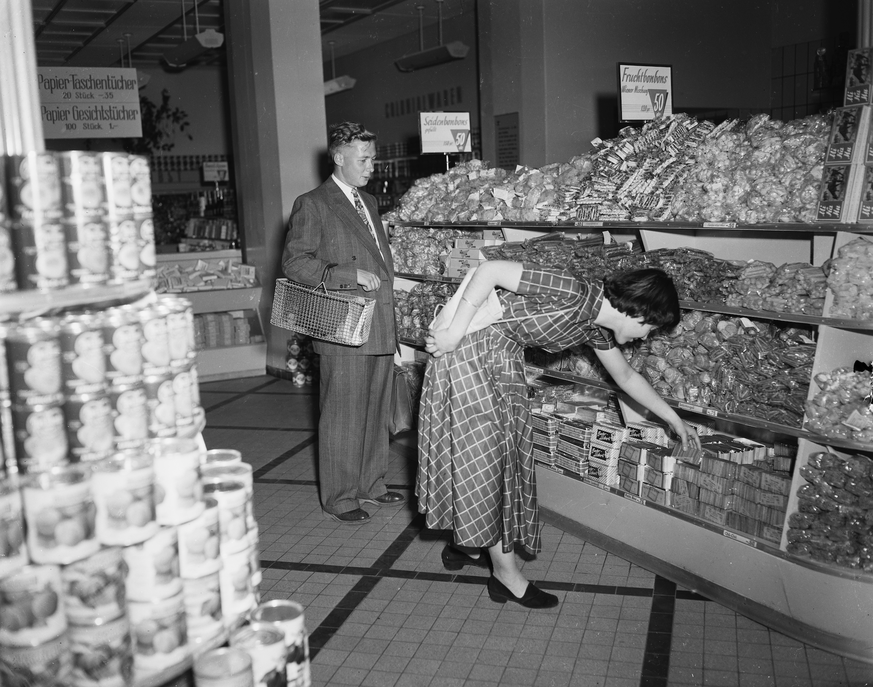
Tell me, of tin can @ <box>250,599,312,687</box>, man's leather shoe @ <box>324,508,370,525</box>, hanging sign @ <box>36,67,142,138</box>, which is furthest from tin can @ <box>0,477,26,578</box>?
hanging sign @ <box>36,67,142,138</box>

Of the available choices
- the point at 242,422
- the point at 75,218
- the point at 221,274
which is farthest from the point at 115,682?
the point at 221,274

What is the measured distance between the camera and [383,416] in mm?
4414

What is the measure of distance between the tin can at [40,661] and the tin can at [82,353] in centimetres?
52

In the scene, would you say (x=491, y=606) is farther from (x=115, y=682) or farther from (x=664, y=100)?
(x=664, y=100)

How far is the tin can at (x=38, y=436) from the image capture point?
1.74 meters

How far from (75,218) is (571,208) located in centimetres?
282

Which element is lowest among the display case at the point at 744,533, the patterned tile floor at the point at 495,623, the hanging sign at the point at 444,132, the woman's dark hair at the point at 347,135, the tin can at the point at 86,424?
the patterned tile floor at the point at 495,623

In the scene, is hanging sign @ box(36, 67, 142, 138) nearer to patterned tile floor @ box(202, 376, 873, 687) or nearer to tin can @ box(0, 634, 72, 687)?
patterned tile floor @ box(202, 376, 873, 687)

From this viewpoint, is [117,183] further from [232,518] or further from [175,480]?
[232,518]

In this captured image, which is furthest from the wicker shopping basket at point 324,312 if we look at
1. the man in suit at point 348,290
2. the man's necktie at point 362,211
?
the man's necktie at point 362,211

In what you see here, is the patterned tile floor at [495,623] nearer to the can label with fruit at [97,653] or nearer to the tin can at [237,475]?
the tin can at [237,475]

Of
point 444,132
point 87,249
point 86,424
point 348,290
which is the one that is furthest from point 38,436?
point 444,132

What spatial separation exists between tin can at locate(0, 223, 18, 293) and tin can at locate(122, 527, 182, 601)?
61 cm

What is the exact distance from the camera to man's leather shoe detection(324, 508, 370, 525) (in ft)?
14.0
